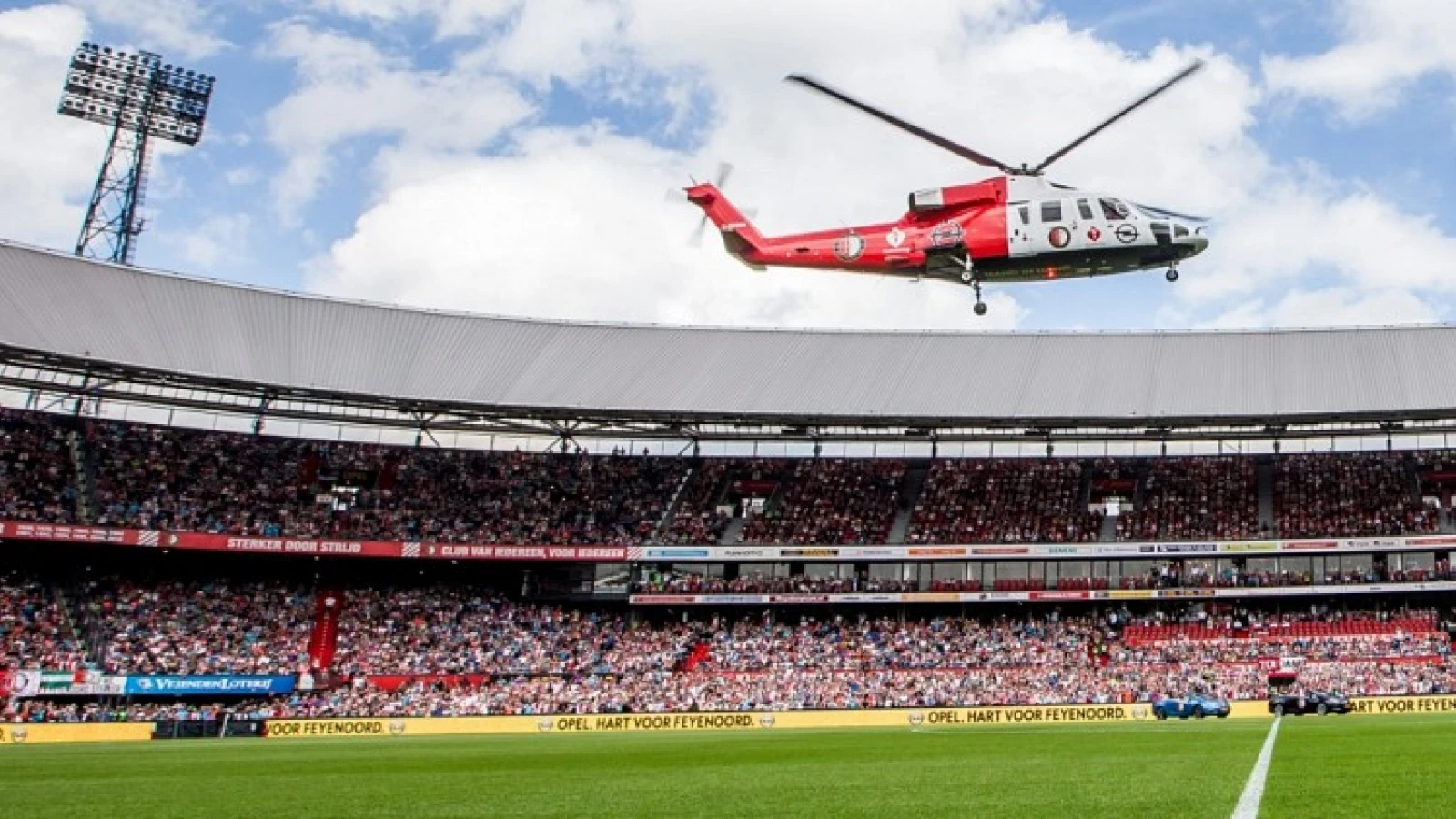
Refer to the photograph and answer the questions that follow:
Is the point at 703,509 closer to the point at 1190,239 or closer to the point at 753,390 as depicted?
the point at 753,390

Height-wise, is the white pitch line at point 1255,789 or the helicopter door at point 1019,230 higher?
the helicopter door at point 1019,230

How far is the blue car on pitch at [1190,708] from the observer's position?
141 feet

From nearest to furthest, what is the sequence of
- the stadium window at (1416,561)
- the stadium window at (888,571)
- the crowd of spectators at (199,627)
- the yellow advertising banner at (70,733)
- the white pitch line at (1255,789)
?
the white pitch line at (1255,789), the yellow advertising banner at (70,733), the crowd of spectators at (199,627), the stadium window at (1416,561), the stadium window at (888,571)

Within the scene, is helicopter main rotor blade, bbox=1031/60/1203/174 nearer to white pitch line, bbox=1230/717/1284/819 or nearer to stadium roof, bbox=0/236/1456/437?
white pitch line, bbox=1230/717/1284/819

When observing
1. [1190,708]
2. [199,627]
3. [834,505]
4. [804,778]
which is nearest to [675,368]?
[834,505]

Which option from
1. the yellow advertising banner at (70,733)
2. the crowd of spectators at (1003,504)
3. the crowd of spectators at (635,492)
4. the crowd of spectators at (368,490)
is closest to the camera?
the yellow advertising banner at (70,733)

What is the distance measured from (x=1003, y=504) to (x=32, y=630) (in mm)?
42561

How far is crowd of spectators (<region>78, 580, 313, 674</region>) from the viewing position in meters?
54.1

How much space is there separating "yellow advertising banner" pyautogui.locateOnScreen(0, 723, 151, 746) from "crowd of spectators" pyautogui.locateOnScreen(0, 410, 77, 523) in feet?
41.4

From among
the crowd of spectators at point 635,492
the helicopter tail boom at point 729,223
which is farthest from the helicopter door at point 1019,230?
the crowd of spectators at point 635,492

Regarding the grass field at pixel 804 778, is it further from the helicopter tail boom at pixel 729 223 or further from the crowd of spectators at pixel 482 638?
the crowd of spectators at pixel 482 638

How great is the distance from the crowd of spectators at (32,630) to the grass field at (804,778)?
2040cm

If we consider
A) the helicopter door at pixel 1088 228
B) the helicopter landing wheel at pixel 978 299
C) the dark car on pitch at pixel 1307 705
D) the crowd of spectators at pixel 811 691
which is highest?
the helicopter door at pixel 1088 228

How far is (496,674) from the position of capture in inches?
2292
